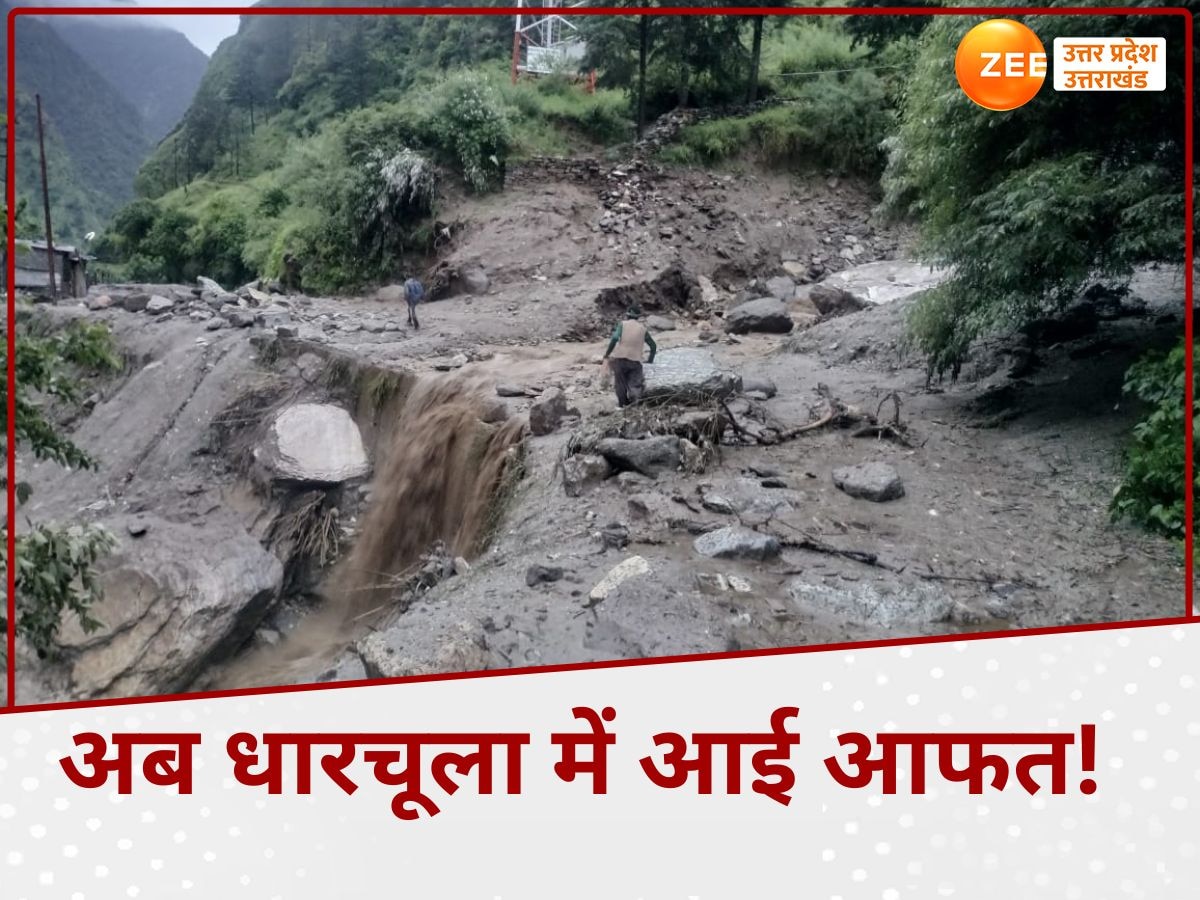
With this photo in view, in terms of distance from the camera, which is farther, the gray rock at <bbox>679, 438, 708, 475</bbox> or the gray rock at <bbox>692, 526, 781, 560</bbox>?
the gray rock at <bbox>679, 438, 708, 475</bbox>

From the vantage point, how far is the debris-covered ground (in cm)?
442

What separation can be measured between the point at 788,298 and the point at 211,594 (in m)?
8.92

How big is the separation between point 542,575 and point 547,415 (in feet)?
8.82

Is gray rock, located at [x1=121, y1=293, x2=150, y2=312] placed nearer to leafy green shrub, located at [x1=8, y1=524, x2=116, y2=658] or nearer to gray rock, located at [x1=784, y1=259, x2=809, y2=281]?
gray rock, located at [x1=784, y1=259, x2=809, y2=281]

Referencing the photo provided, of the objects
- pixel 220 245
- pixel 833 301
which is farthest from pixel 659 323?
pixel 220 245

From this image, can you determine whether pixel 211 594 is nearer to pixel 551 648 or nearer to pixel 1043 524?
pixel 551 648

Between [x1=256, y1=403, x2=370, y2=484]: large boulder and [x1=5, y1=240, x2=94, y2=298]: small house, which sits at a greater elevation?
[x1=5, y1=240, x2=94, y2=298]: small house

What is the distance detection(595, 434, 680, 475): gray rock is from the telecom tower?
12.4 m

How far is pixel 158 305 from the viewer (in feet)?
42.2

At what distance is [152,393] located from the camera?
10078 millimetres

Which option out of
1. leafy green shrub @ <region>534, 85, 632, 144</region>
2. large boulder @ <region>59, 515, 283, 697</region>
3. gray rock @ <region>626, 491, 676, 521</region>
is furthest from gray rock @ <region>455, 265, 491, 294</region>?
gray rock @ <region>626, 491, 676, 521</region>

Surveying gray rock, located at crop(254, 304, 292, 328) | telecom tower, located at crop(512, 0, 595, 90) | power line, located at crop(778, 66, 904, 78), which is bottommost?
gray rock, located at crop(254, 304, 292, 328)

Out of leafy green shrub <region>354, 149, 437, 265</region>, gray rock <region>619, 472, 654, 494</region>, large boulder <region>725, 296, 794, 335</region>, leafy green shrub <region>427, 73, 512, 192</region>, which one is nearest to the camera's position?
gray rock <region>619, 472, 654, 494</region>

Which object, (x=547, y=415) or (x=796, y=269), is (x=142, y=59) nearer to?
(x=547, y=415)
